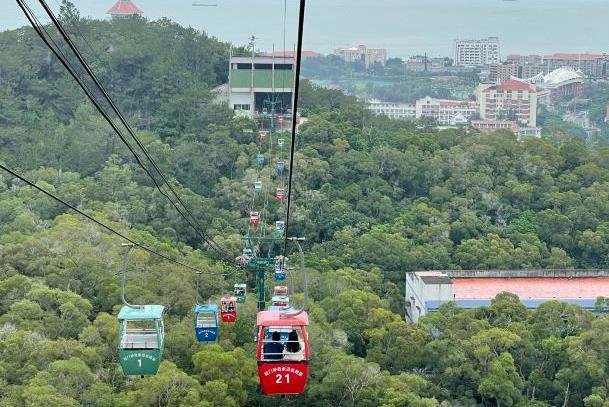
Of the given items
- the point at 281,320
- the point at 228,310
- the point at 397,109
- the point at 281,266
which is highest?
the point at 397,109

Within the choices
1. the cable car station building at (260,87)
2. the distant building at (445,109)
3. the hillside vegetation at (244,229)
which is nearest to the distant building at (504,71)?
the distant building at (445,109)

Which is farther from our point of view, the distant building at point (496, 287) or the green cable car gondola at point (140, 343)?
the distant building at point (496, 287)

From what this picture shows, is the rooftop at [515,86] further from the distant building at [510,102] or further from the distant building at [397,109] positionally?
the distant building at [397,109]

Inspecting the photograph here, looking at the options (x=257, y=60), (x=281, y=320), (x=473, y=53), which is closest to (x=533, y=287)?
(x=257, y=60)

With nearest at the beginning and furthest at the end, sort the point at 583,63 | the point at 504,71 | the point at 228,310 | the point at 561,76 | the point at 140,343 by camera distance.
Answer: the point at 140,343 → the point at 228,310 → the point at 561,76 → the point at 504,71 → the point at 583,63

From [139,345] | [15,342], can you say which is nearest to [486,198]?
[15,342]

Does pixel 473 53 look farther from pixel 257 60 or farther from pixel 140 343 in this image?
pixel 140 343

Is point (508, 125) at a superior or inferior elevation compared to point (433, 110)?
inferior
